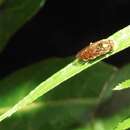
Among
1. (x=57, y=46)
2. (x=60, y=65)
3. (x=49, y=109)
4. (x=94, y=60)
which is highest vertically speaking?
(x=57, y=46)

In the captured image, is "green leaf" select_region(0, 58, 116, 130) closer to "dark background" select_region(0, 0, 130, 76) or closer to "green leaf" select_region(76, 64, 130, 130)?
"green leaf" select_region(76, 64, 130, 130)

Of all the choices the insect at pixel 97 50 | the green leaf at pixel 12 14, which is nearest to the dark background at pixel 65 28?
the green leaf at pixel 12 14

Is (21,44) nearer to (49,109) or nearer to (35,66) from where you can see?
(35,66)

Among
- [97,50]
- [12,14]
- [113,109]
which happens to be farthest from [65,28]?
[97,50]

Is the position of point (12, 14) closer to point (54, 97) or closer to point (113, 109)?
point (54, 97)

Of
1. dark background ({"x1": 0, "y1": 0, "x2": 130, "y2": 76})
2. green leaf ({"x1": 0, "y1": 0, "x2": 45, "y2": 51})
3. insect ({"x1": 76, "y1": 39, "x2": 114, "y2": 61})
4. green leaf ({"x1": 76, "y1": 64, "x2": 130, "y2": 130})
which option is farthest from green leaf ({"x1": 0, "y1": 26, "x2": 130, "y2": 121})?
dark background ({"x1": 0, "y1": 0, "x2": 130, "y2": 76})

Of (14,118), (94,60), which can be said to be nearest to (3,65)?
(14,118)
